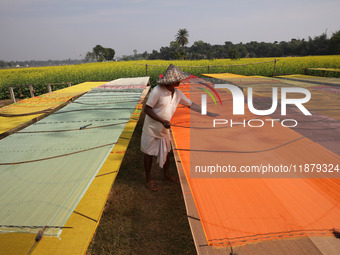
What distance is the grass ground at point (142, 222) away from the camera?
2361 mm

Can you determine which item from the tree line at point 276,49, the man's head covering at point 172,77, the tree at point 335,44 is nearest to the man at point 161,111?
the man's head covering at point 172,77

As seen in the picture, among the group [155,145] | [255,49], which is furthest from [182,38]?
[155,145]

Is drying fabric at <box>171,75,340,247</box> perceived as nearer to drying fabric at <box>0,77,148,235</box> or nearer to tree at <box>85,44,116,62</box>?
drying fabric at <box>0,77,148,235</box>

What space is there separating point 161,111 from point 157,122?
0.53 ft

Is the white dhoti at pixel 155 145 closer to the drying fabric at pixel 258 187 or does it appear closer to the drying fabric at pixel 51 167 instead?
the drying fabric at pixel 258 187

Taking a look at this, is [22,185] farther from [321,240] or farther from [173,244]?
[321,240]

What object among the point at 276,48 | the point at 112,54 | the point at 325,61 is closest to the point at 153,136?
the point at 325,61

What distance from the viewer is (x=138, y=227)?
8.68 feet

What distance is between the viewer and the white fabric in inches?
98.2

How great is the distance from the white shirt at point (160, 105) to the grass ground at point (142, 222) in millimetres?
1030

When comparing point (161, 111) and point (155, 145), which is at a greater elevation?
point (161, 111)

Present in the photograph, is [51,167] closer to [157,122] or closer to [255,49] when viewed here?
[157,122]

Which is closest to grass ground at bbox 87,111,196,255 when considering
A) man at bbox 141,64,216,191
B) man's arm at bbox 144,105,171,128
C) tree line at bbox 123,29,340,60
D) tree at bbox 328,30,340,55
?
man at bbox 141,64,216,191

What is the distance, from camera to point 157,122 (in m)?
2.65
